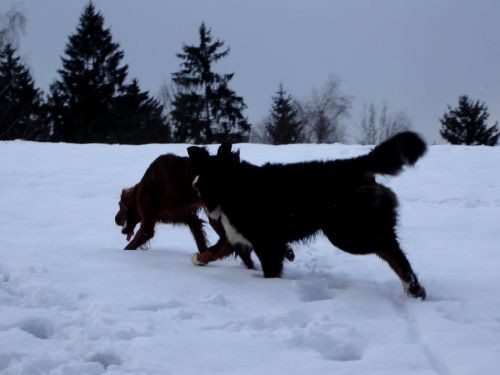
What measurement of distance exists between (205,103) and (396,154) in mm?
32953

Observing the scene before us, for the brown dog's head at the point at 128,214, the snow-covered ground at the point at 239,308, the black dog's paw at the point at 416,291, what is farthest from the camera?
the brown dog's head at the point at 128,214

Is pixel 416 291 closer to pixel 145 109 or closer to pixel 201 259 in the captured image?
pixel 201 259

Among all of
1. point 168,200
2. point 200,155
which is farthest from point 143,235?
point 200,155

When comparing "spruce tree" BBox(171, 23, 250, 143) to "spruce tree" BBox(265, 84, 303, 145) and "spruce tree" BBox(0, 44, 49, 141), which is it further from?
"spruce tree" BBox(0, 44, 49, 141)

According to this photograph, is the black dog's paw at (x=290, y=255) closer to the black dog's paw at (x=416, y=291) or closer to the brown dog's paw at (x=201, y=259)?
the brown dog's paw at (x=201, y=259)

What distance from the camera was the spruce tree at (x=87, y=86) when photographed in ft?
128

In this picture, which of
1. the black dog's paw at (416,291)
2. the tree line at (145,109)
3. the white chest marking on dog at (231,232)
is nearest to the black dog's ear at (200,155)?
the white chest marking on dog at (231,232)

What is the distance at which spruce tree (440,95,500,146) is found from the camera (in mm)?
36438

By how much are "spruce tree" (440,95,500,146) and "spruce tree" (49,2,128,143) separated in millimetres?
23720

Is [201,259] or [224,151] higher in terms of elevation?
[224,151]

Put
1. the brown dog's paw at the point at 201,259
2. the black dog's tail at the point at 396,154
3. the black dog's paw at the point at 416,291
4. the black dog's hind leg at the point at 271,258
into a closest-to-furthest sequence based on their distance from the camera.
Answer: the black dog's paw at the point at 416,291 < the black dog's tail at the point at 396,154 < the black dog's hind leg at the point at 271,258 < the brown dog's paw at the point at 201,259

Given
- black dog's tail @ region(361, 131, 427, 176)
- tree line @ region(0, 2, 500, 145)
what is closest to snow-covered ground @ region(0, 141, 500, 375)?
black dog's tail @ region(361, 131, 427, 176)

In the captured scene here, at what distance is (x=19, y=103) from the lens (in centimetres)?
3856

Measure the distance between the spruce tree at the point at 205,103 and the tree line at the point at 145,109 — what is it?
0.22 feet
